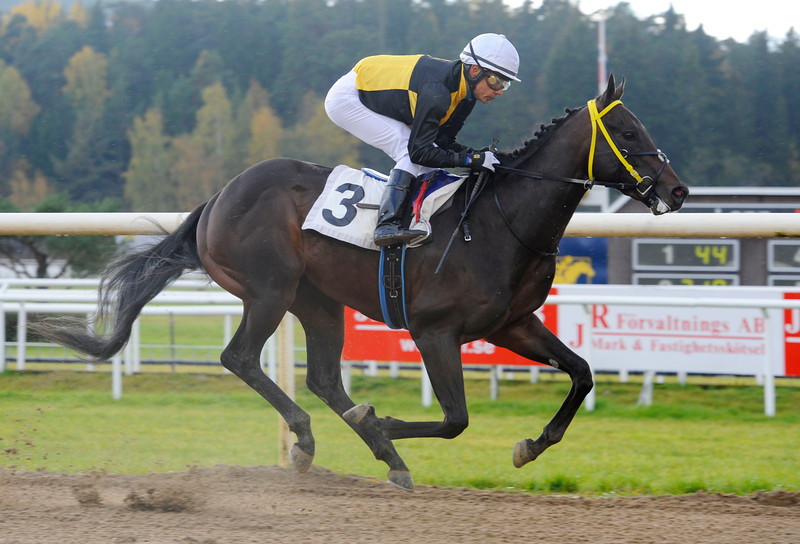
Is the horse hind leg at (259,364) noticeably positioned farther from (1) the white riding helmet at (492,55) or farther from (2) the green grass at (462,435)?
(1) the white riding helmet at (492,55)

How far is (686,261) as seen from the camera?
372 inches

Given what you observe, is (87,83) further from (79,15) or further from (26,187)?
(79,15)

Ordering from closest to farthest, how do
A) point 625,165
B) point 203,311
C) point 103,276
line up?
point 625,165
point 103,276
point 203,311

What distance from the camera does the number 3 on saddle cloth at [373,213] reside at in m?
3.48

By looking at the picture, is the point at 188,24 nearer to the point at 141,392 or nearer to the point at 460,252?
the point at 141,392

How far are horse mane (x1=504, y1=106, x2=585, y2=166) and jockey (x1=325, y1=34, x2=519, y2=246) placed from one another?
0.10 metres

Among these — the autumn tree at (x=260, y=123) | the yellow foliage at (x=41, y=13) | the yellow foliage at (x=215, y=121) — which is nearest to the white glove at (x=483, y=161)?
the autumn tree at (x=260, y=123)

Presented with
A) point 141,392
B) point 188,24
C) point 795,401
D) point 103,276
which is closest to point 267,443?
point 103,276

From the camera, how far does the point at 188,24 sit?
19953 mm

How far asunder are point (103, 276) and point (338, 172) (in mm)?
1293

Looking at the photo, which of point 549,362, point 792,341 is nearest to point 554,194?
point 549,362

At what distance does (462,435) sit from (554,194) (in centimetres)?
270

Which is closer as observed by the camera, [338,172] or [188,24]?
[338,172]

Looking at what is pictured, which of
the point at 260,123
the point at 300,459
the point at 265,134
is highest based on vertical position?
the point at 260,123
